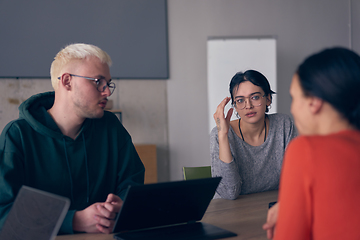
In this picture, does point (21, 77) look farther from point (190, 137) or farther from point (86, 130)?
point (86, 130)

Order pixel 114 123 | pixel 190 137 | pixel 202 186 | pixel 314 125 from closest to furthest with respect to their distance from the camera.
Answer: pixel 314 125 < pixel 202 186 < pixel 114 123 < pixel 190 137

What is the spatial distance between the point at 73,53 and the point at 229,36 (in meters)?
3.00

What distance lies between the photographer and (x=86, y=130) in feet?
5.42

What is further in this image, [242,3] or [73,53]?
[242,3]

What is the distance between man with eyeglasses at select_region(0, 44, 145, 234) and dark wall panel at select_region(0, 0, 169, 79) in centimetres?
229

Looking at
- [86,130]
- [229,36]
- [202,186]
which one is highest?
[229,36]

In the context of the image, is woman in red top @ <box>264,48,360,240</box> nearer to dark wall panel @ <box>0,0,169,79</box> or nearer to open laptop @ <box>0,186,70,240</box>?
open laptop @ <box>0,186,70,240</box>

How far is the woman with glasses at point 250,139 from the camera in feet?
6.07

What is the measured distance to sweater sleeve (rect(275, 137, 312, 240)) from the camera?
67 centimetres

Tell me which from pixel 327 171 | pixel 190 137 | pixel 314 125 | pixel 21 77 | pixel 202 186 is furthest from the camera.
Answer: pixel 190 137

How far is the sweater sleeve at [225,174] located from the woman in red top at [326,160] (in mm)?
932

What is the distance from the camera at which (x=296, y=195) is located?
26.7 inches

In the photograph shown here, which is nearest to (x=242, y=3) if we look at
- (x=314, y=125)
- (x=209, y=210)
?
(x=209, y=210)

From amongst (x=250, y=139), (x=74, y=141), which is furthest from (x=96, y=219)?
(x=250, y=139)
